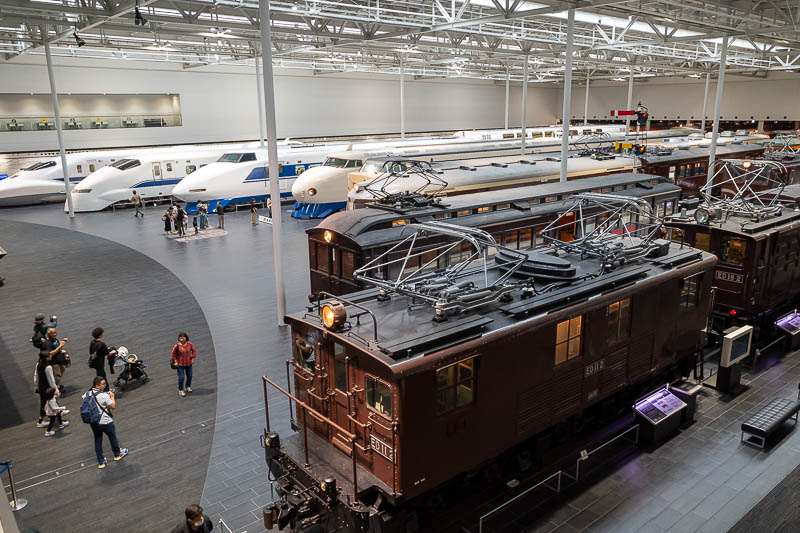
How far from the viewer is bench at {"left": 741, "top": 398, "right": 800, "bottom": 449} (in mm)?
9828

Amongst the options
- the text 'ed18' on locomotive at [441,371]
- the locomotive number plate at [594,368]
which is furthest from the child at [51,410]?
the locomotive number plate at [594,368]

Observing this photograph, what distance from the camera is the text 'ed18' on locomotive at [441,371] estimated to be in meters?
6.99

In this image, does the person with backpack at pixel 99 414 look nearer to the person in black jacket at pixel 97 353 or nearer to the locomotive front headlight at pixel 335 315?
the person in black jacket at pixel 97 353

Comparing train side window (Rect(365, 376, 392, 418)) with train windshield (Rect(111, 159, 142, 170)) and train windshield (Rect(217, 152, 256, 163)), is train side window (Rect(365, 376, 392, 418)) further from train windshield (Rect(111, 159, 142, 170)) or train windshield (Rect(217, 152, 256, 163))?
train windshield (Rect(111, 159, 142, 170))

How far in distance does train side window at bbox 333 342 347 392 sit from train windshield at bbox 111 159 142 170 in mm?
29101

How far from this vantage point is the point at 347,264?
13508mm

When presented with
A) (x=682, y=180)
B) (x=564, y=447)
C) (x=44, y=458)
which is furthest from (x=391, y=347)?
(x=682, y=180)

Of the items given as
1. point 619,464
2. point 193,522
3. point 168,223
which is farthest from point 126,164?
point 619,464

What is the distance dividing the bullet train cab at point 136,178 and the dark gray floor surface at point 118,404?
1077 centimetres

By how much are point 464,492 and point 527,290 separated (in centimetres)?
310

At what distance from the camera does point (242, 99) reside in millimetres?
44750

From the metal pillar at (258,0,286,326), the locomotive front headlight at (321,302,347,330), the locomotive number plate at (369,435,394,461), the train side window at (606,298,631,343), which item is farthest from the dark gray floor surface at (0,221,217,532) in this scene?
the train side window at (606,298,631,343)

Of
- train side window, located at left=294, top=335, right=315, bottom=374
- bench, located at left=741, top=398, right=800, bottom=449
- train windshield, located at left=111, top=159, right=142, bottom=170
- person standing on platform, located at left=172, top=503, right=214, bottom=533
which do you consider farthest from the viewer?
train windshield, located at left=111, top=159, right=142, bottom=170

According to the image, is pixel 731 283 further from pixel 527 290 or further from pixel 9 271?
pixel 9 271
